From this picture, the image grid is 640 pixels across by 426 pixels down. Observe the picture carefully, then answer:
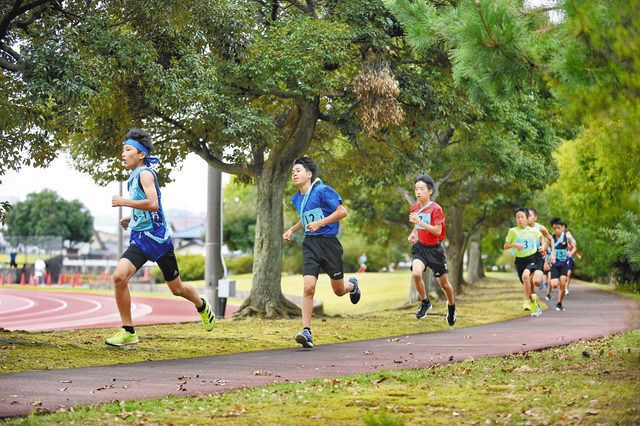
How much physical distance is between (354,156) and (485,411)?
1716 centimetres

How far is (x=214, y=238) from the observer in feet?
66.0

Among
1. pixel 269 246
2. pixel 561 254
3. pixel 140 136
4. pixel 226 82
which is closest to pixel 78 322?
pixel 269 246

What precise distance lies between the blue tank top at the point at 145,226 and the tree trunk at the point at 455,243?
25832mm

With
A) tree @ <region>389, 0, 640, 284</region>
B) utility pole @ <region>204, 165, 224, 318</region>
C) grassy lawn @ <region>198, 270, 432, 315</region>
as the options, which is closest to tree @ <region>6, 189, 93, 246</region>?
grassy lawn @ <region>198, 270, 432, 315</region>

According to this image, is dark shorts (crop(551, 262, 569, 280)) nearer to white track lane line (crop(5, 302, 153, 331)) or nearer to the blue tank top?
white track lane line (crop(5, 302, 153, 331))

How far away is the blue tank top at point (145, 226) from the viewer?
9883 mm

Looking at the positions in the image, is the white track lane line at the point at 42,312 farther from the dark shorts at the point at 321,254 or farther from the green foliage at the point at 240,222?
the green foliage at the point at 240,222

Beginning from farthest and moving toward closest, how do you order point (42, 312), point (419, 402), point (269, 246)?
point (42, 312)
point (269, 246)
point (419, 402)

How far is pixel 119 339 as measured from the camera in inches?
408

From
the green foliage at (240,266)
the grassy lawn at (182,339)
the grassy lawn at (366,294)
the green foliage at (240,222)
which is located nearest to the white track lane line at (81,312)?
the grassy lawn at (366,294)

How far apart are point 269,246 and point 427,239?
18.6 ft

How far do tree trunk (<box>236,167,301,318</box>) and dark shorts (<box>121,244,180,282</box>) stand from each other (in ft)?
27.9

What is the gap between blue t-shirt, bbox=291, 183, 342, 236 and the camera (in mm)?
11078

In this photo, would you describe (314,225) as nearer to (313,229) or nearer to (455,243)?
(313,229)
